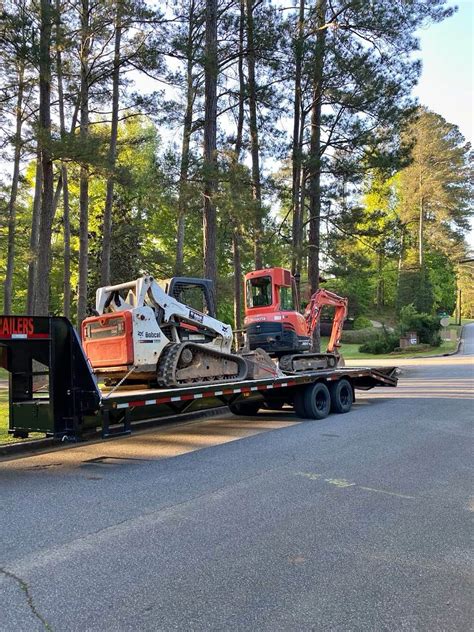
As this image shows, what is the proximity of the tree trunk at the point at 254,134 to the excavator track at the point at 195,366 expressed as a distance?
768 cm

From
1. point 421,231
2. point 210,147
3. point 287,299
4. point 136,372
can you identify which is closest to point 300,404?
point 287,299

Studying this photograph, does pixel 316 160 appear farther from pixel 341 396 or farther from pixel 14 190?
pixel 14 190

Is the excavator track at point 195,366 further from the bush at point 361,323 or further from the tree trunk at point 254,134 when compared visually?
the bush at point 361,323

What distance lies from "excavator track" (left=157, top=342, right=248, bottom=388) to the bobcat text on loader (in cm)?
2

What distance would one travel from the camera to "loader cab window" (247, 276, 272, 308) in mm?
13406

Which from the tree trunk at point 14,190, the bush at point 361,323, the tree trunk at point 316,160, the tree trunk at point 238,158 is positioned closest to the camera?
the tree trunk at point 14,190

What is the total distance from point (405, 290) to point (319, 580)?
52913mm

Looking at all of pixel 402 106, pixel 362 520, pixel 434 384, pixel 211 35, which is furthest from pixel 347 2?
pixel 362 520

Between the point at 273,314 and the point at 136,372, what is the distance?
15.6 ft

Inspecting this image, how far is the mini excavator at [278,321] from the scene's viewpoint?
1310 cm

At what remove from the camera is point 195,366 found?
10.0 m

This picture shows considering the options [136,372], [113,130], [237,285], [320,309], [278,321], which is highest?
[113,130]

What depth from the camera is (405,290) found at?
54.2 metres

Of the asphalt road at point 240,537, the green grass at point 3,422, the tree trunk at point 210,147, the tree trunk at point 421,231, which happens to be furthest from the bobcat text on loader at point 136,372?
the tree trunk at point 421,231
